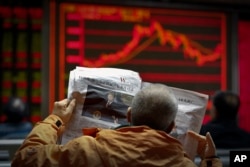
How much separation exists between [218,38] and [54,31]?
4.72ft

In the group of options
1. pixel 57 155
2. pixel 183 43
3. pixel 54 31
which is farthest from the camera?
pixel 183 43

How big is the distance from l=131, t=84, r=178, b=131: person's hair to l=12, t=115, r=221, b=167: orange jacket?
5 cm

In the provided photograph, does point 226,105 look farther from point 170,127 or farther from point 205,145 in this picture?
point 170,127

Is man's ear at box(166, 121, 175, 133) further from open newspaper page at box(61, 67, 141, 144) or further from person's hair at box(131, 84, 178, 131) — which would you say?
open newspaper page at box(61, 67, 141, 144)

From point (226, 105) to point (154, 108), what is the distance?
148cm

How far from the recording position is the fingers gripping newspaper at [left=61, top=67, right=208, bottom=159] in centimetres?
170

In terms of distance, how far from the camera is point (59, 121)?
1643 millimetres

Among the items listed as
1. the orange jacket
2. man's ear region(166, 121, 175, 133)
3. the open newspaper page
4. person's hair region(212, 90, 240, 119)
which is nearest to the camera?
the orange jacket

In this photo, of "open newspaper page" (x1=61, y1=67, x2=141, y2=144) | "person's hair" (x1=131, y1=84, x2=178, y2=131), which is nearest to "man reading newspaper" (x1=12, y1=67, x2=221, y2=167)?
"person's hair" (x1=131, y1=84, x2=178, y2=131)

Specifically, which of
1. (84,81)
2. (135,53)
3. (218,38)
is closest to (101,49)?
(135,53)

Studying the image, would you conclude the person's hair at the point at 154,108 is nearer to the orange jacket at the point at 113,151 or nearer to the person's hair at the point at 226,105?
the orange jacket at the point at 113,151

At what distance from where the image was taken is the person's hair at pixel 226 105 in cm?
288

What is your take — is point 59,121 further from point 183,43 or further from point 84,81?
point 183,43

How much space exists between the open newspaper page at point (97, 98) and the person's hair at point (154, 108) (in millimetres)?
186
